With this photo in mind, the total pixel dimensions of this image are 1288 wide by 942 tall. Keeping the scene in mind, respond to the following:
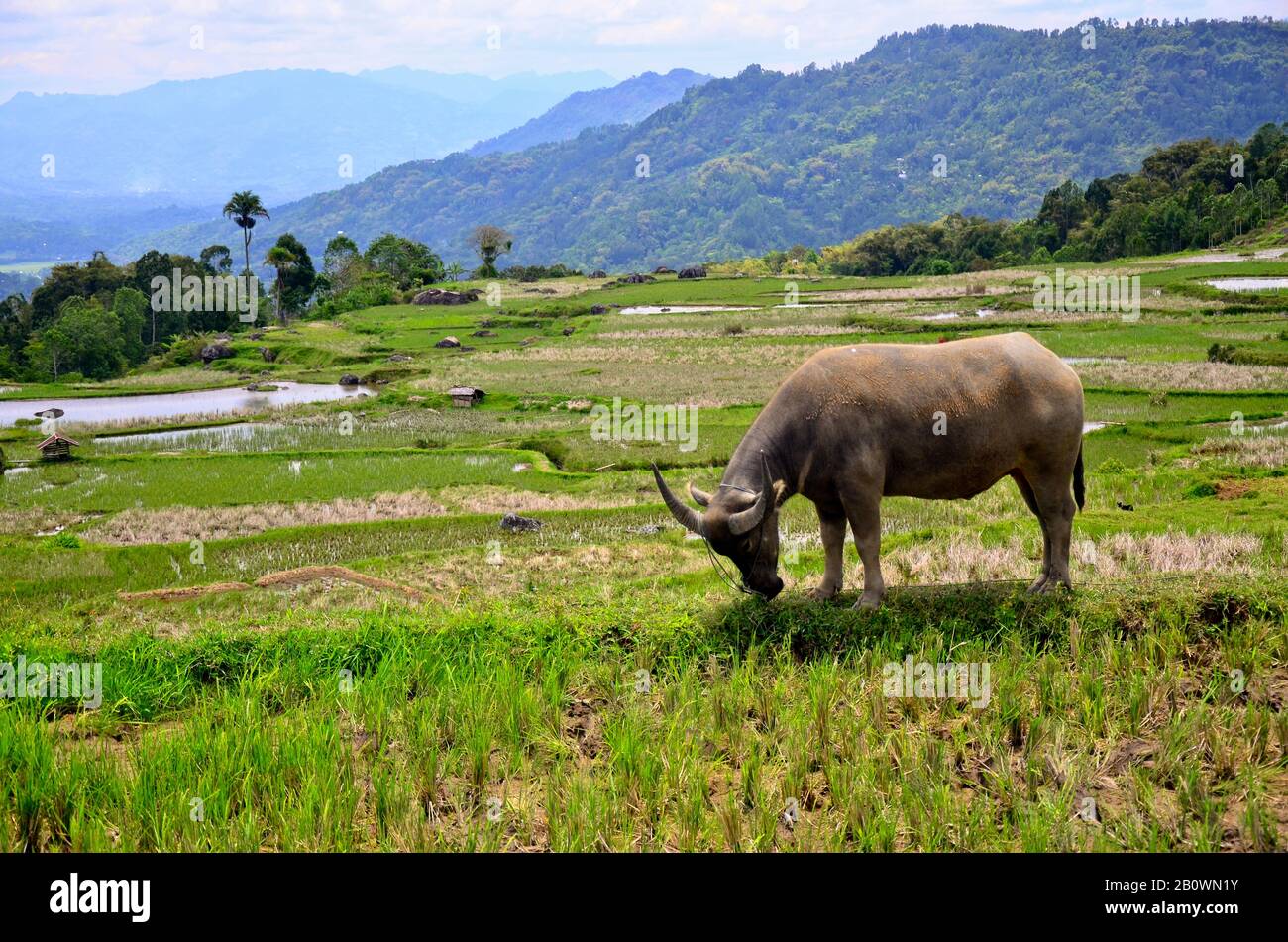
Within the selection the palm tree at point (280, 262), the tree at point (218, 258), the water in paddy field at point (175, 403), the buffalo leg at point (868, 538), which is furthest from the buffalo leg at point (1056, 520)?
the tree at point (218, 258)

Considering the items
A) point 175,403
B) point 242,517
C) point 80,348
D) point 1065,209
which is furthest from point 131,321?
point 1065,209

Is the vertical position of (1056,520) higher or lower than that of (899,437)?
lower

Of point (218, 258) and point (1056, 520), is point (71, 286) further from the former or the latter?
point (1056, 520)

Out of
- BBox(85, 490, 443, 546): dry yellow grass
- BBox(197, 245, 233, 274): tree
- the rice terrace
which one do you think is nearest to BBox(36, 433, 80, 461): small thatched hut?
the rice terrace

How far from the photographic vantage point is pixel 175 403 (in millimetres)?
38375

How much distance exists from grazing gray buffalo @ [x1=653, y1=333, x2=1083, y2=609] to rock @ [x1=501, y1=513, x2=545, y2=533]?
849 centimetres

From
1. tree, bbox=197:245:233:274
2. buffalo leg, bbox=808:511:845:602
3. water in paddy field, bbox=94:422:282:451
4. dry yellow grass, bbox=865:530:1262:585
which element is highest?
tree, bbox=197:245:233:274

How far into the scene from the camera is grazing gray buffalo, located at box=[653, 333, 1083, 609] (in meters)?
7.46

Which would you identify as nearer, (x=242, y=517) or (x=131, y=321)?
(x=242, y=517)

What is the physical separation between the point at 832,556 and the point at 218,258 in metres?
98.7

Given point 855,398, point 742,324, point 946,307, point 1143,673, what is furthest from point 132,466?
point 946,307

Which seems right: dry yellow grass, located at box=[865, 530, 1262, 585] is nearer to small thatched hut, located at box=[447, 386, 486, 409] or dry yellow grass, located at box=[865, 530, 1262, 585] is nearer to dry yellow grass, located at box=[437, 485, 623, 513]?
dry yellow grass, located at box=[437, 485, 623, 513]

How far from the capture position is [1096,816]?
491cm

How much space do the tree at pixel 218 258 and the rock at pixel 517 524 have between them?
7557cm
